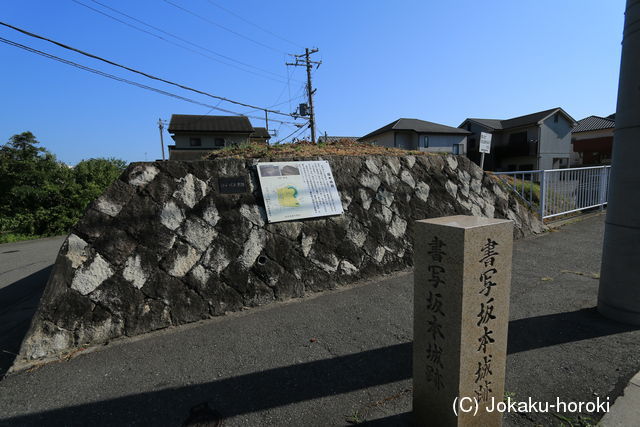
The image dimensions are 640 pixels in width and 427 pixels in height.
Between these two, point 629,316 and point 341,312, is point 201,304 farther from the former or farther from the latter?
point 629,316

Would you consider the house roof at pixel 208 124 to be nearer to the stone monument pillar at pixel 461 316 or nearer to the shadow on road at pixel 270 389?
the shadow on road at pixel 270 389

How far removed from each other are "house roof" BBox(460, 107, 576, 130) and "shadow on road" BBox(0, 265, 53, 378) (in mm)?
34957

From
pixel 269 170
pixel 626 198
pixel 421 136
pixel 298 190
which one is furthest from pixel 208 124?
pixel 626 198

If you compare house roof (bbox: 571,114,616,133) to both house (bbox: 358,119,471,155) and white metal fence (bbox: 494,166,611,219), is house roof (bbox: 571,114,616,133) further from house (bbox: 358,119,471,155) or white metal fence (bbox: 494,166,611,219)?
white metal fence (bbox: 494,166,611,219)

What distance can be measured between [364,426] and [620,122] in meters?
3.86

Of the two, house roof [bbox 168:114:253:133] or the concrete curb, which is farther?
house roof [bbox 168:114:253:133]

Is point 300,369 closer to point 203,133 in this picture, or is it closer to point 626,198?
point 626,198

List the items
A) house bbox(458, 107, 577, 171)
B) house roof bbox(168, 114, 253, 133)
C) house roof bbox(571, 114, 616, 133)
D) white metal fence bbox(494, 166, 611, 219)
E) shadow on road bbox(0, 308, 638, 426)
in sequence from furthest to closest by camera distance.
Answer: house roof bbox(571, 114, 616, 133) → house bbox(458, 107, 577, 171) → house roof bbox(168, 114, 253, 133) → white metal fence bbox(494, 166, 611, 219) → shadow on road bbox(0, 308, 638, 426)

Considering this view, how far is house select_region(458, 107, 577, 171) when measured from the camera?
91.7 feet

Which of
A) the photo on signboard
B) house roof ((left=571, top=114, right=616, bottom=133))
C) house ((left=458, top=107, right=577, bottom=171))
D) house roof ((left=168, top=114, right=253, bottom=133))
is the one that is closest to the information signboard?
the photo on signboard

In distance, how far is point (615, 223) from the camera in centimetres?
312

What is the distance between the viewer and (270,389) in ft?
7.75

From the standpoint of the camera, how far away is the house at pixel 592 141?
94.0 ft

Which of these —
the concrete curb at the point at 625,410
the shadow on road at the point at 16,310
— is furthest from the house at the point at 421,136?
the concrete curb at the point at 625,410
